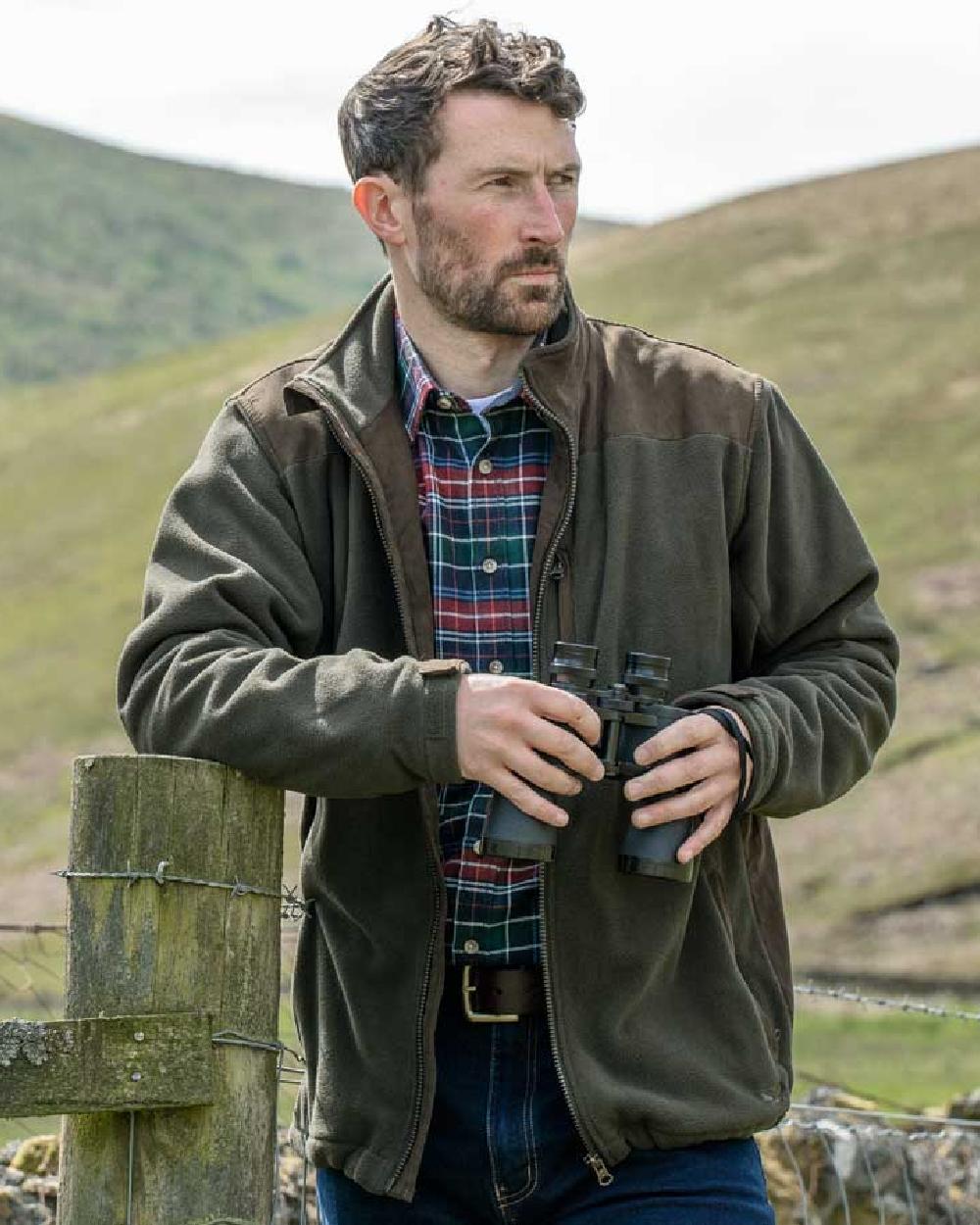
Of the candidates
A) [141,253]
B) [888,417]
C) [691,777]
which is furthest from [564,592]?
[141,253]

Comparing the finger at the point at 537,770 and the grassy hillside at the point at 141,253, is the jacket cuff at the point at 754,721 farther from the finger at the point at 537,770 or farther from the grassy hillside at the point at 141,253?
the grassy hillside at the point at 141,253

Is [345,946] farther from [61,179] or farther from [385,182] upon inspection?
[61,179]

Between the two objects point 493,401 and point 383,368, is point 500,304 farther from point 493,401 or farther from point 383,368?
point 383,368

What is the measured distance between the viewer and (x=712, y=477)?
4.10 metres

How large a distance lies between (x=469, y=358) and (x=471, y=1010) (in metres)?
1.26

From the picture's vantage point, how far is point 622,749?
3799 mm

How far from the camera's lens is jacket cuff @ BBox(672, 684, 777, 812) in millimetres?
3814

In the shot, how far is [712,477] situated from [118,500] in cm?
6484

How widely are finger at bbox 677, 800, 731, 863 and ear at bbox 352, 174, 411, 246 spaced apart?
133 cm

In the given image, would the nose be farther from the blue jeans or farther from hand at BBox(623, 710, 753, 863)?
the blue jeans

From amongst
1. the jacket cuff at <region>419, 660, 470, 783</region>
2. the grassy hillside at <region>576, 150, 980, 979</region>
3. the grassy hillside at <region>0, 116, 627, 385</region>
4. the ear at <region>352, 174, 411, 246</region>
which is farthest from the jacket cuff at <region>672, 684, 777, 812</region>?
the grassy hillside at <region>0, 116, 627, 385</region>

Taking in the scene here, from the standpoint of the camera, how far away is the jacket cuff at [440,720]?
12.1 ft

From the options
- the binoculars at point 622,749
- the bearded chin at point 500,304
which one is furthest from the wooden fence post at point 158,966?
the bearded chin at point 500,304

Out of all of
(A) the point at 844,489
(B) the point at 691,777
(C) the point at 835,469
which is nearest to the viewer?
(B) the point at 691,777
